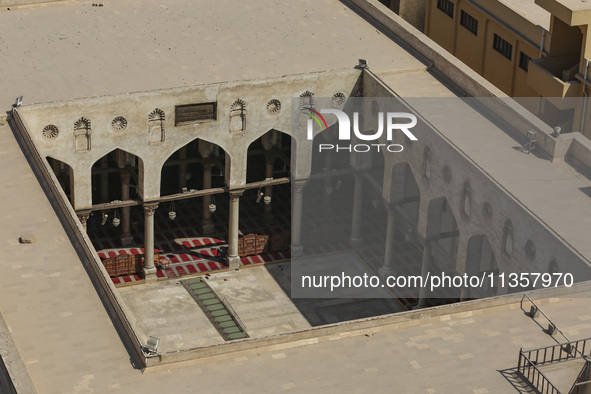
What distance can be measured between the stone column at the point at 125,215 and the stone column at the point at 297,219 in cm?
897

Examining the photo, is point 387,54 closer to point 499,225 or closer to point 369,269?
point 369,269

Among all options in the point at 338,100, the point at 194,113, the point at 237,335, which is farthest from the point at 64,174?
the point at 338,100

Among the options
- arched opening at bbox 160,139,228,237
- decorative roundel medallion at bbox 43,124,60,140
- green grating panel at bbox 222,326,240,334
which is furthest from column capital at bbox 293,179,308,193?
decorative roundel medallion at bbox 43,124,60,140

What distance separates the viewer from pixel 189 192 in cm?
7962

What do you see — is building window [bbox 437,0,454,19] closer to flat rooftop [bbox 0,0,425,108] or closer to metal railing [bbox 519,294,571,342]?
flat rooftop [bbox 0,0,425,108]

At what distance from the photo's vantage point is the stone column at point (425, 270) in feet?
251

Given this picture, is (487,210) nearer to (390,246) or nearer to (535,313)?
(535,313)

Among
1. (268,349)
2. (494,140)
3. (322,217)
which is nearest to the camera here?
(268,349)

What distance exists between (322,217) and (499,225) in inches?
771

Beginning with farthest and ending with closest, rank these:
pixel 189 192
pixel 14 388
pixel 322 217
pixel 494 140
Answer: pixel 322 217 < pixel 189 192 < pixel 494 140 < pixel 14 388

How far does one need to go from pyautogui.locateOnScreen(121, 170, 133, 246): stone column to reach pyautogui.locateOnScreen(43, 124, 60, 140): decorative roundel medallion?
6.76 meters

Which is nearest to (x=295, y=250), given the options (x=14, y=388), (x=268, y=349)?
(x=268, y=349)

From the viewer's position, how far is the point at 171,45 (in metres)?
81.9

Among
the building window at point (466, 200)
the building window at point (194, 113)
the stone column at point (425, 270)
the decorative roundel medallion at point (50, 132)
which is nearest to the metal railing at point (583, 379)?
the building window at point (466, 200)
